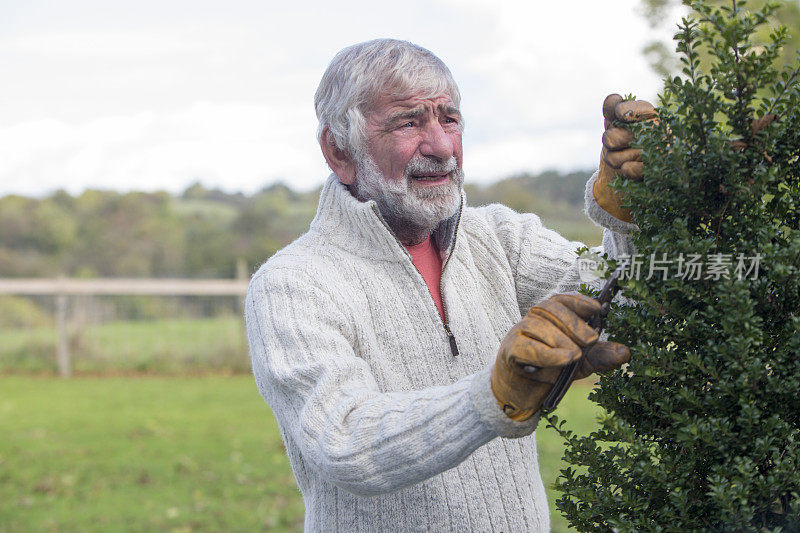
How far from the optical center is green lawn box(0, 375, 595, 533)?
7680 mm

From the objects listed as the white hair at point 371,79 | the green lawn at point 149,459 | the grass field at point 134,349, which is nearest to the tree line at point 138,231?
the grass field at point 134,349

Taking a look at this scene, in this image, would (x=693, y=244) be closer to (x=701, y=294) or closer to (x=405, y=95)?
(x=701, y=294)

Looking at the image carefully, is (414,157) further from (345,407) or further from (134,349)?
(134,349)

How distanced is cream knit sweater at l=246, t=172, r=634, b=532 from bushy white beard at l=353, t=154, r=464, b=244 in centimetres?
11

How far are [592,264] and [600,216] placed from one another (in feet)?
1.52

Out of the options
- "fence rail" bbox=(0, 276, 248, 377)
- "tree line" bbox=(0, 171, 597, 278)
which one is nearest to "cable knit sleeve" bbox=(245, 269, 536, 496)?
"fence rail" bbox=(0, 276, 248, 377)

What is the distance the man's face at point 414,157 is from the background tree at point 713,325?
93 centimetres

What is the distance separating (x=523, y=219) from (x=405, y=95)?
899 millimetres

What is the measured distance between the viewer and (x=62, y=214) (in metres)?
27.8

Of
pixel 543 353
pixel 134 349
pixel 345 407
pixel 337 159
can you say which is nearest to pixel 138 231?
pixel 134 349

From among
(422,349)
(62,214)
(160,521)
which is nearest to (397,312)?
(422,349)

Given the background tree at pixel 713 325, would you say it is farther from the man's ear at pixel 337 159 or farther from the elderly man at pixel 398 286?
the man's ear at pixel 337 159

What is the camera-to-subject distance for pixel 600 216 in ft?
9.12

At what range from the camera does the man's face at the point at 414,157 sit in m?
2.84
